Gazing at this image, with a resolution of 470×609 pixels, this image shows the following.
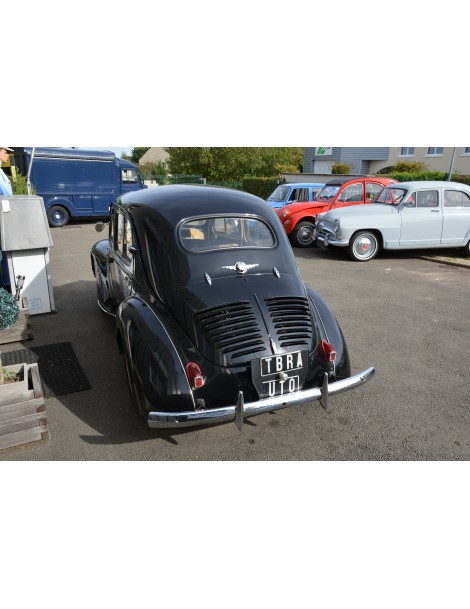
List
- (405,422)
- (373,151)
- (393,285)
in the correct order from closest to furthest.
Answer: (405,422), (393,285), (373,151)

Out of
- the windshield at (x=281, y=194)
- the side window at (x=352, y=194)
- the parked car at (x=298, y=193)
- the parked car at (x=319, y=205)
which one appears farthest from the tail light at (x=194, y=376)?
the windshield at (x=281, y=194)

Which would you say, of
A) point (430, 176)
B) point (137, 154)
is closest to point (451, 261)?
point (430, 176)

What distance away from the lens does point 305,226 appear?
11.9 m

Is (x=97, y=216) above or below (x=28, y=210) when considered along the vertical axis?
below

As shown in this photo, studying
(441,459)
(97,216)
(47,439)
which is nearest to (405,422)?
(441,459)

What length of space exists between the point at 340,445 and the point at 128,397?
2001 millimetres

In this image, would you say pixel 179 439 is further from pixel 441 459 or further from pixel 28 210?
pixel 28 210

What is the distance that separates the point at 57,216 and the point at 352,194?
10.9 meters

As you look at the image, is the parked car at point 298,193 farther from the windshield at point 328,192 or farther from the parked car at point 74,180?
the parked car at point 74,180

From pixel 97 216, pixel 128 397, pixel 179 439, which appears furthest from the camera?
pixel 97 216

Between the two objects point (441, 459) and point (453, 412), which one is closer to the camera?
point (441, 459)

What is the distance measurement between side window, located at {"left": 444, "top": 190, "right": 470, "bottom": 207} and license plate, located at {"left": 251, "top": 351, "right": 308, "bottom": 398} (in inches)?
330

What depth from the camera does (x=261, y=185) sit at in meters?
23.1

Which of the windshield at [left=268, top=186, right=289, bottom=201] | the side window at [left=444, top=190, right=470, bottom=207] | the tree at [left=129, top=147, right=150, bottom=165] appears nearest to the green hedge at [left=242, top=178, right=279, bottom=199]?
the windshield at [left=268, top=186, right=289, bottom=201]
